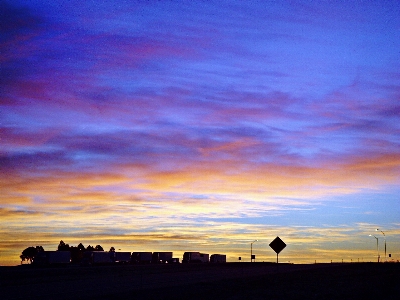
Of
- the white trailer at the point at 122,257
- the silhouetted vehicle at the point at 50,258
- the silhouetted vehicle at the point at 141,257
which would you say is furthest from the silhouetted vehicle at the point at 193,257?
the silhouetted vehicle at the point at 50,258

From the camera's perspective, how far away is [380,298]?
96.1ft

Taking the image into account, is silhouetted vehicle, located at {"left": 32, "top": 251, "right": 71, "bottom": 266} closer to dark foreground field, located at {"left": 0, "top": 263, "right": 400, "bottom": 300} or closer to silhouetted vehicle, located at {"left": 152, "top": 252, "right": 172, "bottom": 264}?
silhouetted vehicle, located at {"left": 152, "top": 252, "right": 172, "bottom": 264}

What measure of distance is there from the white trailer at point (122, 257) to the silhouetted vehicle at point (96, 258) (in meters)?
4.97

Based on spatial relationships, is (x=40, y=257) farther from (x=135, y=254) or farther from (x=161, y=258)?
(x=161, y=258)

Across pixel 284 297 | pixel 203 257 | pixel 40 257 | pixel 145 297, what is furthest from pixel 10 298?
pixel 203 257

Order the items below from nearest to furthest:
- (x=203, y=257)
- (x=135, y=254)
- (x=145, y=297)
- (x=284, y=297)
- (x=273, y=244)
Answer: (x=284, y=297) → (x=145, y=297) → (x=273, y=244) → (x=135, y=254) → (x=203, y=257)

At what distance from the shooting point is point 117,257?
148 m

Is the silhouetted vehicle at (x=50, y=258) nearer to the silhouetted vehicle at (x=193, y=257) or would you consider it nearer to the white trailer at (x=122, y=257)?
the white trailer at (x=122, y=257)

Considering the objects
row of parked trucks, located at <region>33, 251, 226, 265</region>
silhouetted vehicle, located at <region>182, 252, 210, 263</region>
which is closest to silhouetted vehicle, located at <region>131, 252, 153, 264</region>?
row of parked trucks, located at <region>33, 251, 226, 265</region>

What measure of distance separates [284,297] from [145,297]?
8.66 m

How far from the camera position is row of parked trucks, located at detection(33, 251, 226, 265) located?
12337cm

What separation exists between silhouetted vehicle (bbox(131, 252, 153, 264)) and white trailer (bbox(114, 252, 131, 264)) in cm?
522

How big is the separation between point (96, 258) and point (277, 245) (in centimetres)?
9713

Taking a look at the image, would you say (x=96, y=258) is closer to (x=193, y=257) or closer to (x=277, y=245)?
(x=193, y=257)
